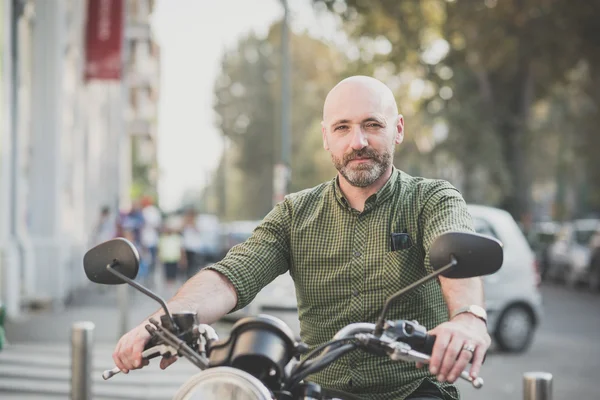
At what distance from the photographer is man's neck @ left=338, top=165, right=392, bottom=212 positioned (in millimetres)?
3365

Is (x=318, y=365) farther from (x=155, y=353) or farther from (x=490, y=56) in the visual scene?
(x=490, y=56)

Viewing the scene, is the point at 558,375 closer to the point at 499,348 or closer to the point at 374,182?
the point at 499,348

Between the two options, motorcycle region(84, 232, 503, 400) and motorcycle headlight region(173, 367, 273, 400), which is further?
motorcycle region(84, 232, 503, 400)

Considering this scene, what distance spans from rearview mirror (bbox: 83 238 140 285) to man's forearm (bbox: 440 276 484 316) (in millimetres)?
848

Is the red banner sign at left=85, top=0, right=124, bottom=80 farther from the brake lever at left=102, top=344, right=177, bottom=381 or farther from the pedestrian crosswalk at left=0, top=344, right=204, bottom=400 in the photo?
the brake lever at left=102, top=344, right=177, bottom=381

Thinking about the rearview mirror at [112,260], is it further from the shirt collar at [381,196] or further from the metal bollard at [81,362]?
the metal bollard at [81,362]

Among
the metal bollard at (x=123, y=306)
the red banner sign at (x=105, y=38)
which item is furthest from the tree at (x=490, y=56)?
the metal bollard at (x=123, y=306)

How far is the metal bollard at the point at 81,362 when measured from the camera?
6.28 meters

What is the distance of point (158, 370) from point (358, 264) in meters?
7.96

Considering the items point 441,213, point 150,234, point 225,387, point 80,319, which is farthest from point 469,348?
point 150,234

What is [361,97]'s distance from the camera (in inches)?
122

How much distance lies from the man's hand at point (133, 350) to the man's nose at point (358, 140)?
0.79m

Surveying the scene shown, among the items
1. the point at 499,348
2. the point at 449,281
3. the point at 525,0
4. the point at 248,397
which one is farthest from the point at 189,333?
the point at 525,0

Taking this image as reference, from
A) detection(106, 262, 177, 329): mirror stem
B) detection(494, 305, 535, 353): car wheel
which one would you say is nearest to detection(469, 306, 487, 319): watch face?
detection(106, 262, 177, 329): mirror stem
